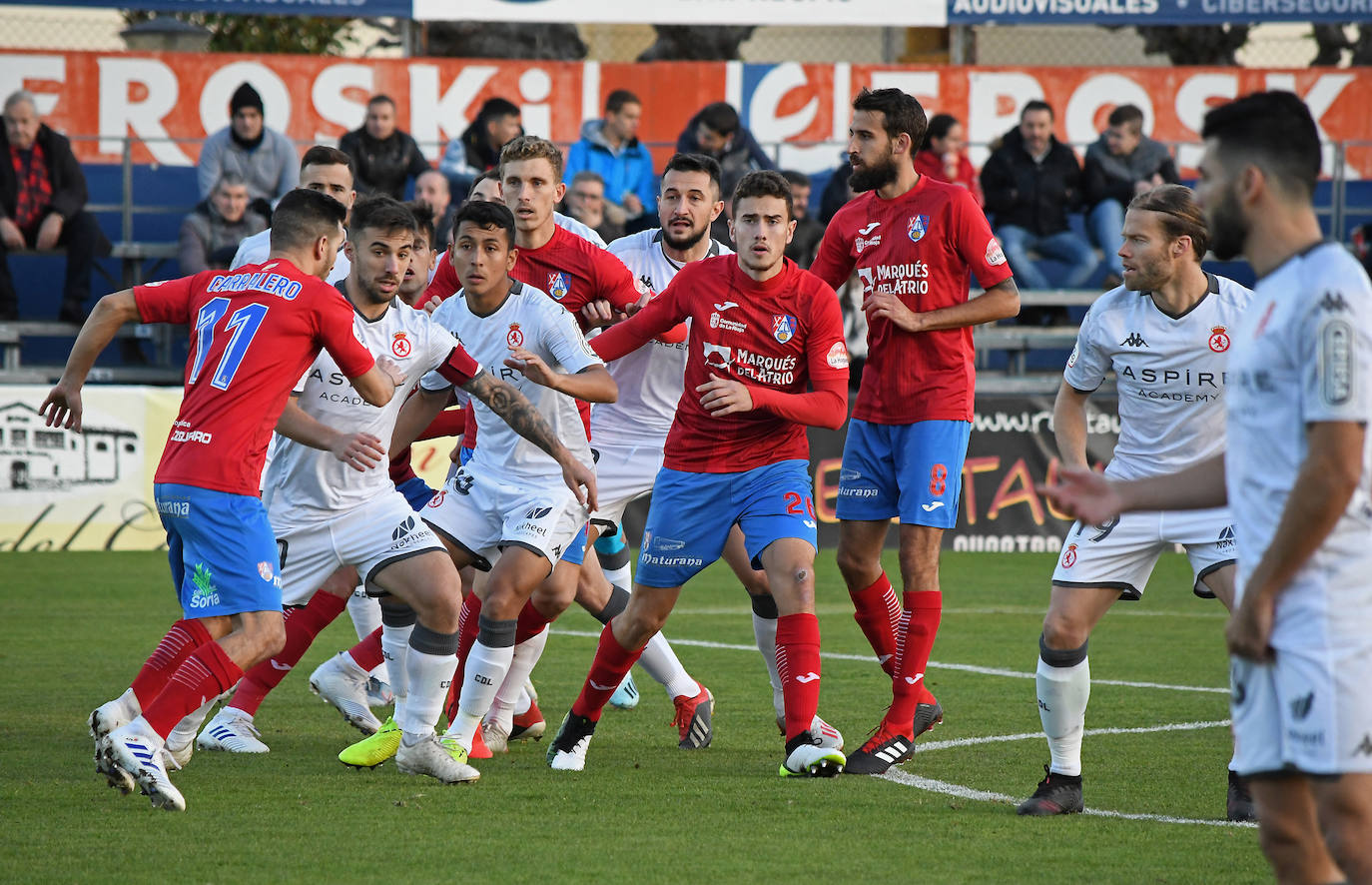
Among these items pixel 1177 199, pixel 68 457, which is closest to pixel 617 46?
pixel 68 457

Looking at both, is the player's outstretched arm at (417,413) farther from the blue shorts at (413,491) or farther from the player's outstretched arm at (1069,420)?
the player's outstretched arm at (1069,420)

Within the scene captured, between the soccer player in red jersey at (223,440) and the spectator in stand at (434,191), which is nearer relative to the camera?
the soccer player in red jersey at (223,440)

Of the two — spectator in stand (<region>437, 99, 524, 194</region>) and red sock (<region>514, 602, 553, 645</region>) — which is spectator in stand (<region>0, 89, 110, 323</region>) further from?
red sock (<region>514, 602, 553, 645</region>)

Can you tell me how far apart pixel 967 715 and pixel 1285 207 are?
15.5ft

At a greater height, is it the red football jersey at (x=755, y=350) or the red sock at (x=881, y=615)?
the red football jersey at (x=755, y=350)

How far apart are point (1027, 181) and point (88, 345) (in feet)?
42.1

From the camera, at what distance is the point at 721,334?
6.69 m

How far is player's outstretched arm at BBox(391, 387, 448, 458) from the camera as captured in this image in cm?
728

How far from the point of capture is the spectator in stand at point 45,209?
52.3 feet

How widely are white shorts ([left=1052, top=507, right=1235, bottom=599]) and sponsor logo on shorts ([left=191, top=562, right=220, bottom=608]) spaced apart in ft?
9.88

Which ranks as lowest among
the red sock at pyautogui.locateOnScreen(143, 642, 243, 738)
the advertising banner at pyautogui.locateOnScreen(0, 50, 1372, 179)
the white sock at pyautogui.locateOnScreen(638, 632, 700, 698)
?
the white sock at pyautogui.locateOnScreen(638, 632, 700, 698)

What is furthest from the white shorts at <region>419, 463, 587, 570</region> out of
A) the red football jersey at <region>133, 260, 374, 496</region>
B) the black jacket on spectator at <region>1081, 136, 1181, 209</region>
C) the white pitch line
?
the black jacket on spectator at <region>1081, 136, 1181, 209</region>

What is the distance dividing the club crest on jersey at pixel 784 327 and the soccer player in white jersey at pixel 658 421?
107cm

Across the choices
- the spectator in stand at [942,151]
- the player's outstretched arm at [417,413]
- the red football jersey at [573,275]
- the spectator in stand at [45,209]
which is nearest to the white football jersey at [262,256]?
the red football jersey at [573,275]
